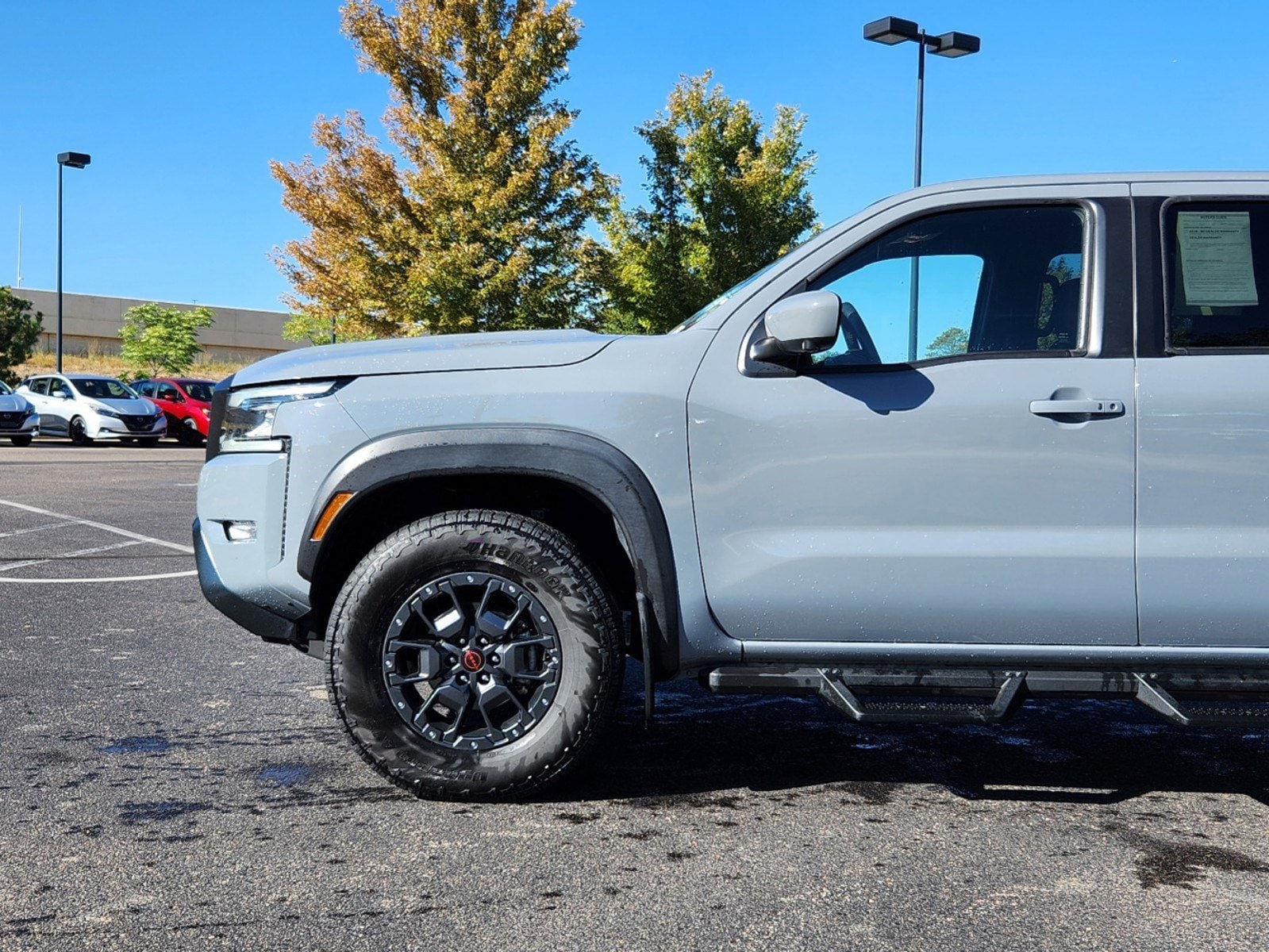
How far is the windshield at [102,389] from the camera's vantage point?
29.0 metres

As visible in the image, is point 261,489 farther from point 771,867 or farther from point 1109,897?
point 1109,897

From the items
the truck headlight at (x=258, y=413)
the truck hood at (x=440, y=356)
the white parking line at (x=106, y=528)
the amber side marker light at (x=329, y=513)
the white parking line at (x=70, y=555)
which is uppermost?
the truck hood at (x=440, y=356)

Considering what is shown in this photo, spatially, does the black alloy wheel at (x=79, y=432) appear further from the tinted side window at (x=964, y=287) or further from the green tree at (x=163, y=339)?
the tinted side window at (x=964, y=287)

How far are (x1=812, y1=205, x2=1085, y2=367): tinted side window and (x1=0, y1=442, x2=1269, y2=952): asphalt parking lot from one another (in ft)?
4.63

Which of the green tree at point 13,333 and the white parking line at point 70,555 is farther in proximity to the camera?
the green tree at point 13,333

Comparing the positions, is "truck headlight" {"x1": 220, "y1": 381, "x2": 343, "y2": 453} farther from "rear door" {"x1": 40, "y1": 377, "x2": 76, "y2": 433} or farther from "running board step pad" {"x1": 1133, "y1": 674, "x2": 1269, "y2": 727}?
"rear door" {"x1": 40, "y1": 377, "x2": 76, "y2": 433}

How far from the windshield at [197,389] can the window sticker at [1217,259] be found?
3016 centimetres

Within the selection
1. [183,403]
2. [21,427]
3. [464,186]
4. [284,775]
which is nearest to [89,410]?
→ [21,427]

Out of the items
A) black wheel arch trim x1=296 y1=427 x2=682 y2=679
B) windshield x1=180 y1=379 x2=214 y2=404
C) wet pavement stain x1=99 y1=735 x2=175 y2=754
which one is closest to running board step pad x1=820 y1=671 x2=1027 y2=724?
black wheel arch trim x1=296 y1=427 x2=682 y2=679

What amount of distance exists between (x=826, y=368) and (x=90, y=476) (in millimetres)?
16333

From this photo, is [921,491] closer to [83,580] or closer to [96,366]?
[83,580]

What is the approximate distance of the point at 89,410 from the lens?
28.5 metres

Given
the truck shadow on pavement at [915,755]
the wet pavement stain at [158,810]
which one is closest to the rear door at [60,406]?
the truck shadow on pavement at [915,755]

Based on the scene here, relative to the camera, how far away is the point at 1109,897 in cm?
318
